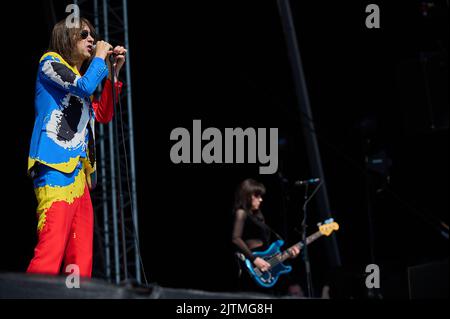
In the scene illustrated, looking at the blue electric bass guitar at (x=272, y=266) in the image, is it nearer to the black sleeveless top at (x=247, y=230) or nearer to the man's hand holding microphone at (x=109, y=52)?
the black sleeveless top at (x=247, y=230)

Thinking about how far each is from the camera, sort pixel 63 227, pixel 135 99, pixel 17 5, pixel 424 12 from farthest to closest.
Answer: pixel 135 99, pixel 424 12, pixel 17 5, pixel 63 227

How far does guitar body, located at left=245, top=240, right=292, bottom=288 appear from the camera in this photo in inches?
225

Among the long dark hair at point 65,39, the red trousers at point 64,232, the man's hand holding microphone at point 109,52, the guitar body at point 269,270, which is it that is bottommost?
the guitar body at point 269,270

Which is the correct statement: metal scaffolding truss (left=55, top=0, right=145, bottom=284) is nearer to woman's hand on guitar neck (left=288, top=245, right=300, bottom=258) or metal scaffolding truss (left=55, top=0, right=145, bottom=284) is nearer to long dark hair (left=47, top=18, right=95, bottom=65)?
woman's hand on guitar neck (left=288, top=245, right=300, bottom=258)

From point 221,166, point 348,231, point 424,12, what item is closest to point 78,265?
point 424,12

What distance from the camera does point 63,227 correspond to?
2494mm

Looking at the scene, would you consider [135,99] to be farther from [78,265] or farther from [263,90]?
[78,265]

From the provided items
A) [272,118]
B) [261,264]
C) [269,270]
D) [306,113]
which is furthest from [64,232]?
[272,118]

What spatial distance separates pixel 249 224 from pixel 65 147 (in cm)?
327

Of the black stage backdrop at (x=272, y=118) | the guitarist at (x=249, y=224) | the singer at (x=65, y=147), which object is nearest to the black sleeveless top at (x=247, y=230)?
the guitarist at (x=249, y=224)

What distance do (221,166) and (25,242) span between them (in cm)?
261

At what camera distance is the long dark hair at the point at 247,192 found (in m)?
5.61

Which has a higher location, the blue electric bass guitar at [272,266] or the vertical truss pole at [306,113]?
the vertical truss pole at [306,113]

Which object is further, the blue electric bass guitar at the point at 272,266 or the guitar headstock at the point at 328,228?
the guitar headstock at the point at 328,228
